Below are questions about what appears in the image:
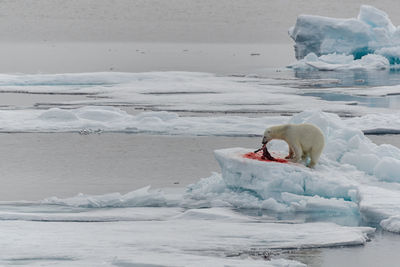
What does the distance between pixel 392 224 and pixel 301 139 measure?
74.1 inches

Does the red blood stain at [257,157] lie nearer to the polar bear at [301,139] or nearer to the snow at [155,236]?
the polar bear at [301,139]

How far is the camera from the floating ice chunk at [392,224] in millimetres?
8414

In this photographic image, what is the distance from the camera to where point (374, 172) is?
33.4ft

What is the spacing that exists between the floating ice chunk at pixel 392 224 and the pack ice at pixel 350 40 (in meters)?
22.6

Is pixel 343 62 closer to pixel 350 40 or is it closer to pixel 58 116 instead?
pixel 350 40

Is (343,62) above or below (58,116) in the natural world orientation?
above

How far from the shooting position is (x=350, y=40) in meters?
31.1

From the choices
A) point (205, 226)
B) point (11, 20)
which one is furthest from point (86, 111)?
point (11, 20)

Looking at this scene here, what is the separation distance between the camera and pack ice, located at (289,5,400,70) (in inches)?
1212

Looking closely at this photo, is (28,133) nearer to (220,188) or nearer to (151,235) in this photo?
(220,188)

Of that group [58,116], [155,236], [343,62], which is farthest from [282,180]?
[343,62]

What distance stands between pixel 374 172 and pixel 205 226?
107 inches

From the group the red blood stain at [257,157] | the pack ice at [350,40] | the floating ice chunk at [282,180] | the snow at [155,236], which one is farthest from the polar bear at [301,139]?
the pack ice at [350,40]

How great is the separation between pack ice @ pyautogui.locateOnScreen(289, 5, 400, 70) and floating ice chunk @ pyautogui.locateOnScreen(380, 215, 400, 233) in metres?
22.6
